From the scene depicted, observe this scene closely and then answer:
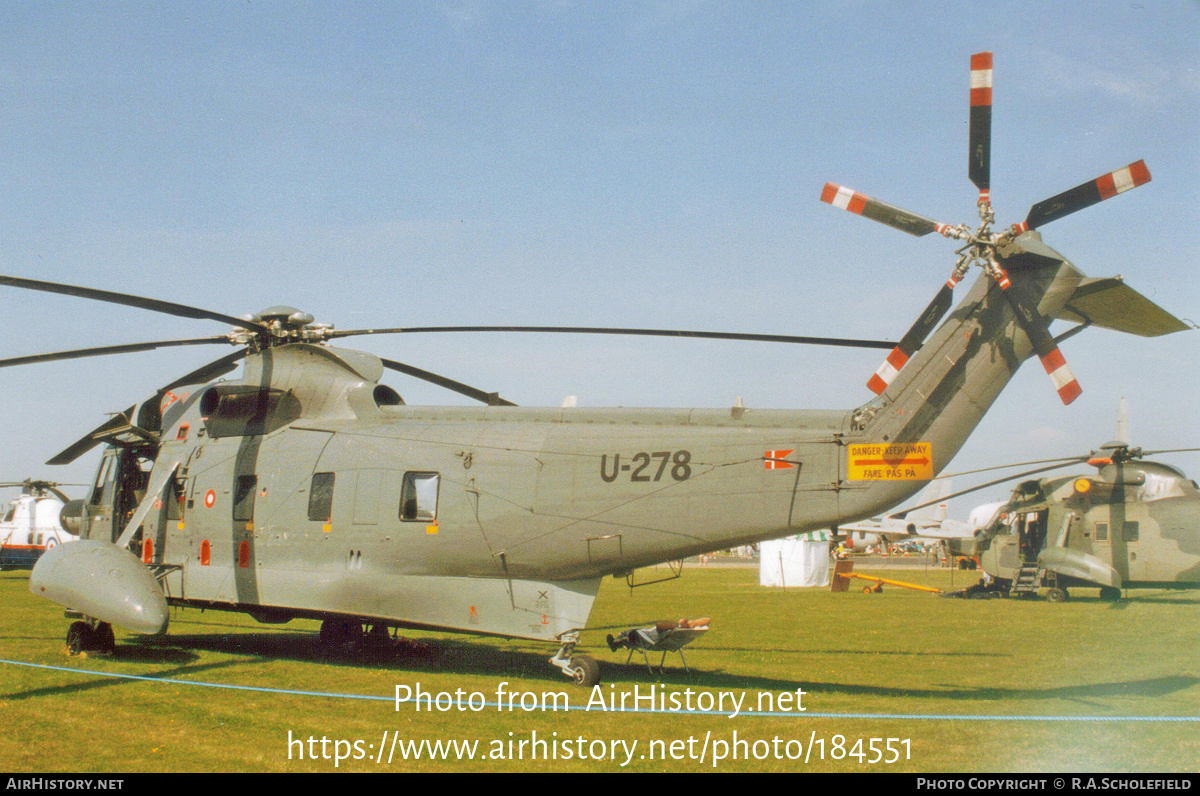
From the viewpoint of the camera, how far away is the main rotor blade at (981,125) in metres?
8.46

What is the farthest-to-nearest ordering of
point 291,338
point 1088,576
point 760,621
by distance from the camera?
point 1088,576
point 760,621
point 291,338

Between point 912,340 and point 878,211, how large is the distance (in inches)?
58.5

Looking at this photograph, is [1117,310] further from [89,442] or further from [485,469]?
[89,442]

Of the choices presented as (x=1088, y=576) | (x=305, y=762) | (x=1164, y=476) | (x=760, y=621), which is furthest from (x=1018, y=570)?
(x=305, y=762)

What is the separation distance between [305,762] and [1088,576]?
86.9 ft

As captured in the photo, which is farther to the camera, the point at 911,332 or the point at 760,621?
the point at 760,621

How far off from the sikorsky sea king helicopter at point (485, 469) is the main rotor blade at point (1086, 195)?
0.07 feet

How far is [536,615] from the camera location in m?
11.3

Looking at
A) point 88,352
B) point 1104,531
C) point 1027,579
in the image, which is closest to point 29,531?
point 88,352

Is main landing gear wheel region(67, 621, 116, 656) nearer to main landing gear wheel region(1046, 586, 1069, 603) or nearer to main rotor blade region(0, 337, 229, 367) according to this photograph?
main rotor blade region(0, 337, 229, 367)

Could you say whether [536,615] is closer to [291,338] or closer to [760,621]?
[291,338]

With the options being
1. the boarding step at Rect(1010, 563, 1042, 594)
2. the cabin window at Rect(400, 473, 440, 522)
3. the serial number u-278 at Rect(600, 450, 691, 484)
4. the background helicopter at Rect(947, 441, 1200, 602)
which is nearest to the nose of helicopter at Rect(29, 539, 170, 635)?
the cabin window at Rect(400, 473, 440, 522)

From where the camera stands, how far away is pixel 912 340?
9820 mm
